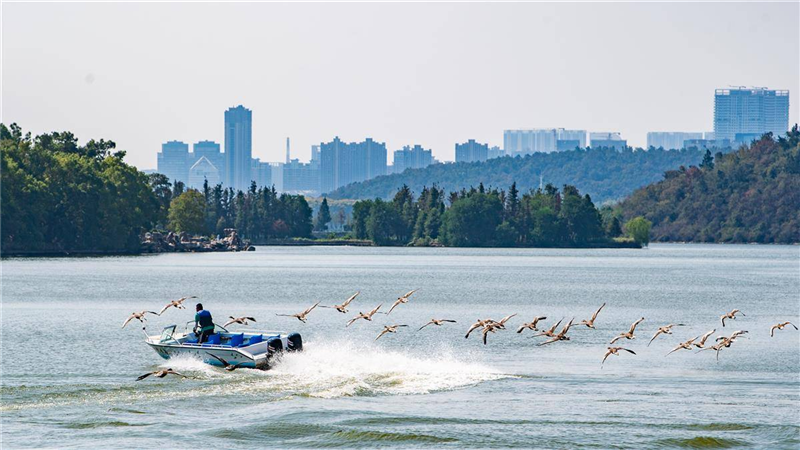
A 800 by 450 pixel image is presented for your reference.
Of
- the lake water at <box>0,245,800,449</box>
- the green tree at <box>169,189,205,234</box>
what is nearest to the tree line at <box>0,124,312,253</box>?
the green tree at <box>169,189,205,234</box>

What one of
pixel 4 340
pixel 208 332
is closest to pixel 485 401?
pixel 208 332

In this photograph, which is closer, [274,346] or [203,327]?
[274,346]

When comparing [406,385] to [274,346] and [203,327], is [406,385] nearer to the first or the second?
[274,346]

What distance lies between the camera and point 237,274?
111 m

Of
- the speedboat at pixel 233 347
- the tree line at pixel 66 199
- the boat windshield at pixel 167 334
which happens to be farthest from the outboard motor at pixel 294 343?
the tree line at pixel 66 199

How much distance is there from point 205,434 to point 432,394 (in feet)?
27.4

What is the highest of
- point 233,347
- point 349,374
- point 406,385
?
point 233,347

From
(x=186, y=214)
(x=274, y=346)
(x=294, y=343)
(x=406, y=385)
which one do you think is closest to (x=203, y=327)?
(x=274, y=346)

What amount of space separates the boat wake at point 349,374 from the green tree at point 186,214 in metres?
148

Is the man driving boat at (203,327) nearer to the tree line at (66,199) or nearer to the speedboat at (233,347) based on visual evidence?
the speedboat at (233,347)

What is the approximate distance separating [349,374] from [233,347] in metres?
4.11

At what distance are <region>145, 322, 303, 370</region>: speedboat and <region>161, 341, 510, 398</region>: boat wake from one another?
0.30 m

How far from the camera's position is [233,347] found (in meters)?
40.0

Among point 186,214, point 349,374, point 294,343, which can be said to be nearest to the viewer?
point 349,374
